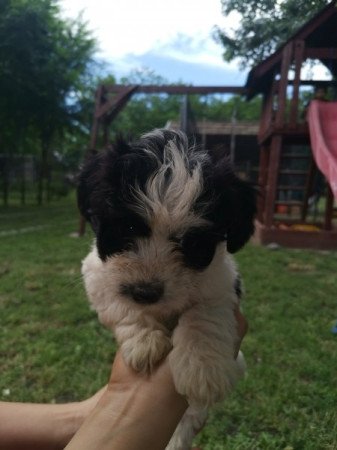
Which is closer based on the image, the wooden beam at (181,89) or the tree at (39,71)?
the wooden beam at (181,89)

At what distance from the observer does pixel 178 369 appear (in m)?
1.74

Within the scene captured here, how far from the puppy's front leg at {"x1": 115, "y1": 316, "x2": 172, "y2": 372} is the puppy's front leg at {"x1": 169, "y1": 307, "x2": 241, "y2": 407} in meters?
0.07

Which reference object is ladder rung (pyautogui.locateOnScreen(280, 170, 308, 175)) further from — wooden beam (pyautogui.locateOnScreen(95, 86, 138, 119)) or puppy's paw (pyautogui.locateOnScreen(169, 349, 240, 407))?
puppy's paw (pyautogui.locateOnScreen(169, 349, 240, 407))

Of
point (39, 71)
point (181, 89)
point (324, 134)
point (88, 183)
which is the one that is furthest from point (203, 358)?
point (39, 71)

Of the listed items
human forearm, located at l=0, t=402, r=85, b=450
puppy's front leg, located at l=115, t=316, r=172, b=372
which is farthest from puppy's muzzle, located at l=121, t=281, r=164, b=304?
human forearm, located at l=0, t=402, r=85, b=450

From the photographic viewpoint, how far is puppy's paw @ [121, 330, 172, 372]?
1.83 meters

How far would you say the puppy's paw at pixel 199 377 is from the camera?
1722 millimetres

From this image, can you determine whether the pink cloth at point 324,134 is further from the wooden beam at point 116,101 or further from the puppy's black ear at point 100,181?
the puppy's black ear at point 100,181

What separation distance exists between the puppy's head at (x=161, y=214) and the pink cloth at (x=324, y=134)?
11.8 feet

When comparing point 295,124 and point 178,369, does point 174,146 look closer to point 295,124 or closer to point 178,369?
point 178,369

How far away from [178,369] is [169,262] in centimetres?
42

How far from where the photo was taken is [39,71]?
1534 centimetres

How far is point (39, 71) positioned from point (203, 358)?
50.6ft

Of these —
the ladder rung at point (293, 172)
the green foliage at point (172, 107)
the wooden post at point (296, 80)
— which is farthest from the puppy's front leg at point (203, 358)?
the green foliage at point (172, 107)
